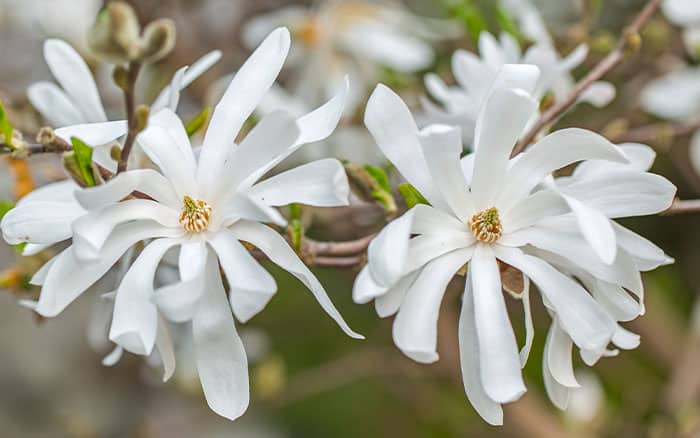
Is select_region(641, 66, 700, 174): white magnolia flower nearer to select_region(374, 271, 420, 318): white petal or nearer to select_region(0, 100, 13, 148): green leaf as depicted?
select_region(374, 271, 420, 318): white petal

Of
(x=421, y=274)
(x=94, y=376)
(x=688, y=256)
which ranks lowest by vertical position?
(x=94, y=376)

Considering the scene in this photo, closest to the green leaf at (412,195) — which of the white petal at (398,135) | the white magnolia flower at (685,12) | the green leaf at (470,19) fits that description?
the white petal at (398,135)

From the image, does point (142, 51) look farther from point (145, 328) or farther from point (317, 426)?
point (317, 426)

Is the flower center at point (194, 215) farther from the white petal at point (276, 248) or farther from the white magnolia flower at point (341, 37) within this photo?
the white magnolia flower at point (341, 37)

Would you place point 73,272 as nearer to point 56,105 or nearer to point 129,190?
point 129,190

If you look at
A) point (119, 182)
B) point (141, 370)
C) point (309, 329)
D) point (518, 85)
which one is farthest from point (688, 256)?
point (119, 182)

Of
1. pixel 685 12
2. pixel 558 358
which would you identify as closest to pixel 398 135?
pixel 558 358

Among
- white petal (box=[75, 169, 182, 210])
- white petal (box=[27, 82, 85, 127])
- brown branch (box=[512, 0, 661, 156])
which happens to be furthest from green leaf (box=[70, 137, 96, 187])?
brown branch (box=[512, 0, 661, 156])
